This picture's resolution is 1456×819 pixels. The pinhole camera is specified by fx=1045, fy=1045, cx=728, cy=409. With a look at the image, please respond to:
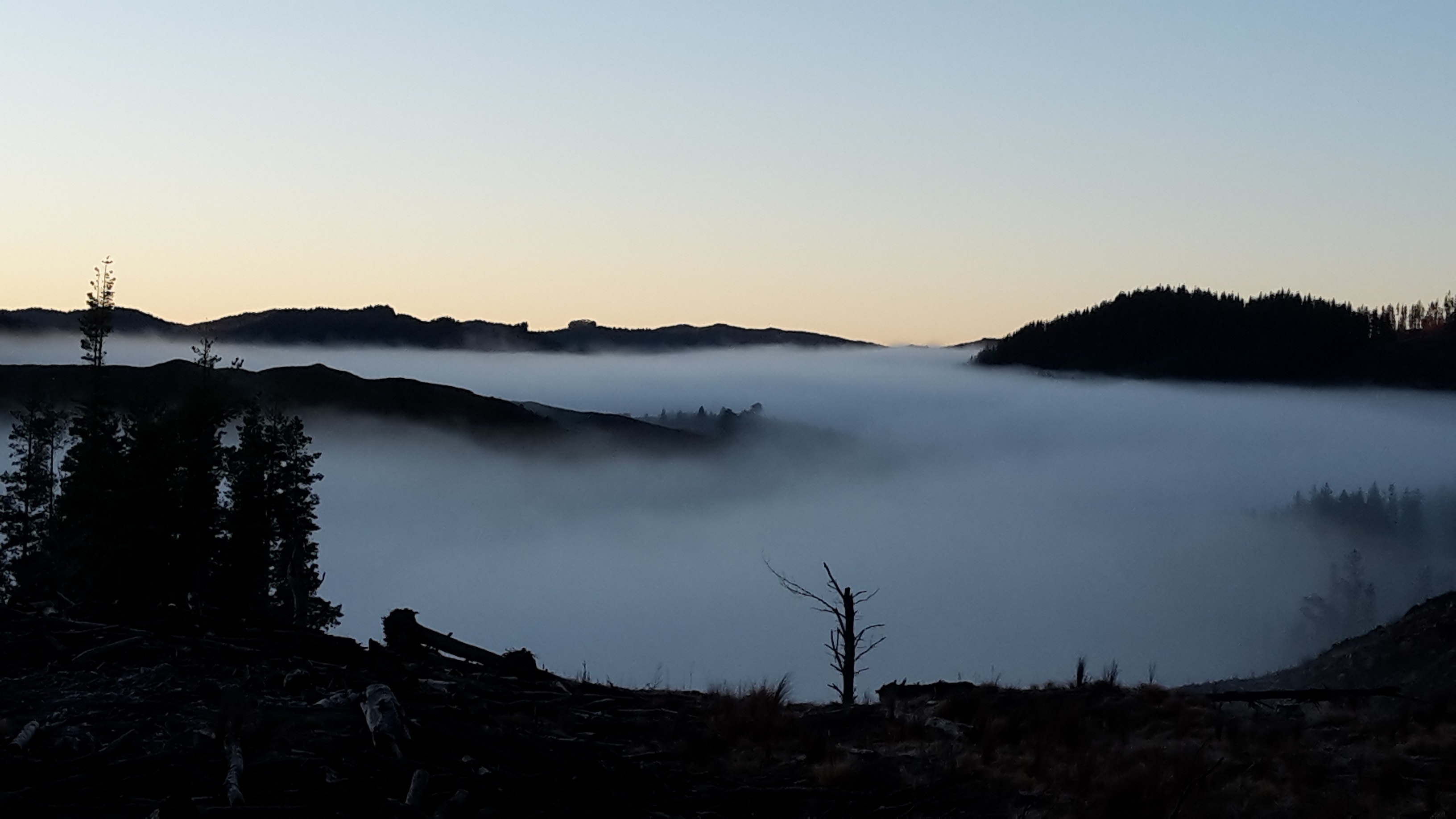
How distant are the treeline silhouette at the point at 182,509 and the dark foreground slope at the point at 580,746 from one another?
615 inches

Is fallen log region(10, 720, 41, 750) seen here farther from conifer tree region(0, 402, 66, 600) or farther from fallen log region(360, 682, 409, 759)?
conifer tree region(0, 402, 66, 600)

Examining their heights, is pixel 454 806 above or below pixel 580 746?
above

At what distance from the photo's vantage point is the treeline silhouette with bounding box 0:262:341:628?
116 ft

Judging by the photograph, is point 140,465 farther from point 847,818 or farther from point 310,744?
point 847,818

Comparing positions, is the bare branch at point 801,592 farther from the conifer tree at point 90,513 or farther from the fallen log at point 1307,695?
the conifer tree at point 90,513

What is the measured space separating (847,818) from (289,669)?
6.58m

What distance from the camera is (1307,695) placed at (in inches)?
629

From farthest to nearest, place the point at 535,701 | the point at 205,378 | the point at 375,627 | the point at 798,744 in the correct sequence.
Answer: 1. the point at 375,627
2. the point at 205,378
3. the point at 535,701
4. the point at 798,744

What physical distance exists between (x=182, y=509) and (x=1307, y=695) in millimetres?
35281

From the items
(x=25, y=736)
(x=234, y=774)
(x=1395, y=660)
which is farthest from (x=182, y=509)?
(x=1395, y=660)

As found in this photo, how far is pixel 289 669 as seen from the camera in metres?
12.0

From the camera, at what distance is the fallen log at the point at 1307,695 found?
50.3ft

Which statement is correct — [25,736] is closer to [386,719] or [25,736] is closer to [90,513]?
[386,719]

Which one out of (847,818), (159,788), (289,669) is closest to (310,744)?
(159,788)
